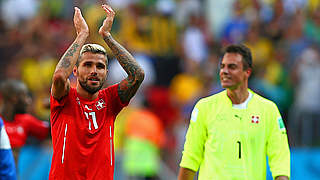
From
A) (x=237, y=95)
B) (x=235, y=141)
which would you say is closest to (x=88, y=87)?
(x=235, y=141)

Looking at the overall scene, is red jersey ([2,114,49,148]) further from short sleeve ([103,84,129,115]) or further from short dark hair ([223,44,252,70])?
short dark hair ([223,44,252,70])

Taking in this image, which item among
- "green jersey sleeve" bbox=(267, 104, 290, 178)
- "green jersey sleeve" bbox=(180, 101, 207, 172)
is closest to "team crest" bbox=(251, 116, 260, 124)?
"green jersey sleeve" bbox=(267, 104, 290, 178)

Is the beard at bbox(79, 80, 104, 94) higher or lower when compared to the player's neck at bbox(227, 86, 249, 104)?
lower

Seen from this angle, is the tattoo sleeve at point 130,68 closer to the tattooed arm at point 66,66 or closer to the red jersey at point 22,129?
the tattooed arm at point 66,66

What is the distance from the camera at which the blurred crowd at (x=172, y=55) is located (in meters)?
14.1

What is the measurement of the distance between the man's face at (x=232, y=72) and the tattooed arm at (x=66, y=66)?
6.53ft

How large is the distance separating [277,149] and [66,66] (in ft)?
8.91

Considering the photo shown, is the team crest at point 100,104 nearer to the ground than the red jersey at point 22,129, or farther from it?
farther from it

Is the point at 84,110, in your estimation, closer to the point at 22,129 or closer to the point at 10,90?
the point at 10,90

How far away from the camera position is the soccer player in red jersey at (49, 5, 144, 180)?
6.56 m

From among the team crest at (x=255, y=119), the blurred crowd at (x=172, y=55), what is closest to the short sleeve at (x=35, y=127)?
the team crest at (x=255, y=119)

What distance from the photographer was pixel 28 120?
945cm

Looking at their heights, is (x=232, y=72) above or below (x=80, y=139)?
above

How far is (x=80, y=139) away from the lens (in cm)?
665
